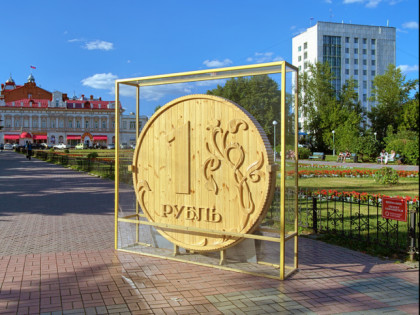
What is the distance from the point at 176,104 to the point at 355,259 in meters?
3.60

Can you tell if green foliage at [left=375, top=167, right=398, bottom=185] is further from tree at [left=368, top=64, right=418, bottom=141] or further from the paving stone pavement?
tree at [left=368, top=64, right=418, bottom=141]

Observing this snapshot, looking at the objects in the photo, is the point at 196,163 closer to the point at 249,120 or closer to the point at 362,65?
the point at 249,120

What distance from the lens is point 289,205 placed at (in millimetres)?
5590

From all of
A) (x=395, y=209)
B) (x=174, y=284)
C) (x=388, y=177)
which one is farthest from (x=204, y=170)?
(x=388, y=177)

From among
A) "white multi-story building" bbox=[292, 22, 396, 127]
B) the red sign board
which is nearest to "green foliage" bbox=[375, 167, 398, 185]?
Result: the red sign board

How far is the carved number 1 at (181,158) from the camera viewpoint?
580cm

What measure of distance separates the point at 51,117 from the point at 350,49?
2700 inches

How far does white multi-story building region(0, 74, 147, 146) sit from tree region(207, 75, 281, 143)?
262 feet

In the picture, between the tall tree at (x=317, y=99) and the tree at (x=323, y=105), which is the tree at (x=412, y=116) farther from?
the tall tree at (x=317, y=99)

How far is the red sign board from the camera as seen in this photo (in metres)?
5.76

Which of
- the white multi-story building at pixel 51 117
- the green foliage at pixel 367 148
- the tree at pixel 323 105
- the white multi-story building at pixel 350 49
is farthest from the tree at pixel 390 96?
the white multi-story building at pixel 51 117

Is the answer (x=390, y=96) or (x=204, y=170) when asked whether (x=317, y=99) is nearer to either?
(x=390, y=96)

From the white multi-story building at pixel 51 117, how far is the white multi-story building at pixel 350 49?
45581mm

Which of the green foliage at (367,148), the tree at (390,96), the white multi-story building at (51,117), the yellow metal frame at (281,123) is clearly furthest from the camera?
the white multi-story building at (51,117)
